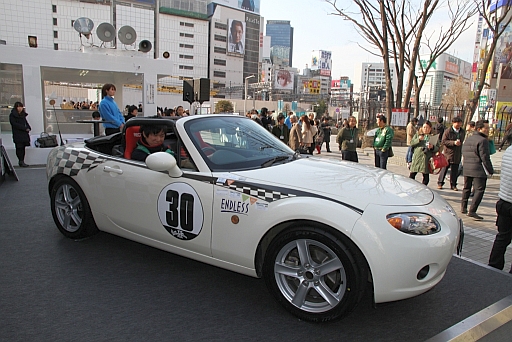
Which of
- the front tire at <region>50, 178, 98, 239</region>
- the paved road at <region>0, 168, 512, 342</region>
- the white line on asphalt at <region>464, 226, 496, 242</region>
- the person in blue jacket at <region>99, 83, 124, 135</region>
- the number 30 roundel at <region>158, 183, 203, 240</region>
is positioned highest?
the person in blue jacket at <region>99, 83, 124, 135</region>

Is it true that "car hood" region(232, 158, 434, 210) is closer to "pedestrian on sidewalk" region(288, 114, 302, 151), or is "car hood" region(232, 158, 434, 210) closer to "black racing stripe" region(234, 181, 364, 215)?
"black racing stripe" region(234, 181, 364, 215)

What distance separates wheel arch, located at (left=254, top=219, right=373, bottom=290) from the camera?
8.48 feet

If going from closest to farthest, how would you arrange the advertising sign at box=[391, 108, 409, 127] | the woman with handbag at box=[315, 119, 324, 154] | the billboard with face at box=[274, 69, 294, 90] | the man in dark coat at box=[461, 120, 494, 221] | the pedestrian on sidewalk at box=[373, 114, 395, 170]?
the man in dark coat at box=[461, 120, 494, 221] → the pedestrian on sidewalk at box=[373, 114, 395, 170] → the woman with handbag at box=[315, 119, 324, 154] → the advertising sign at box=[391, 108, 409, 127] → the billboard with face at box=[274, 69, 294, 90]

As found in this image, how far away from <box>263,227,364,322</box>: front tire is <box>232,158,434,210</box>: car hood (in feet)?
1.07

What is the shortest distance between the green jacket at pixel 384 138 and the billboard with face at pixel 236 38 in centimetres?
10422

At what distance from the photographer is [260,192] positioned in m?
2.89

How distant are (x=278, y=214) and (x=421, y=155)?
613cm

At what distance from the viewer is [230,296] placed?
3.23 m

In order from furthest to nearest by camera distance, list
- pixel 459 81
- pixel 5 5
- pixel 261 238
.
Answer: pixel 459 81 → pixel 5 5 → pixel 261 238

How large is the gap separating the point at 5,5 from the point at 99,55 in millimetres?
65935

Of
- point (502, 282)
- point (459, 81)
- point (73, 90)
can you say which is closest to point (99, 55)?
point (502, 282)

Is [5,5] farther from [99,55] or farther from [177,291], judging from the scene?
[177,291]

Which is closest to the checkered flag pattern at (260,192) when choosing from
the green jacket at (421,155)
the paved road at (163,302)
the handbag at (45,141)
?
the paved road at (163,302)

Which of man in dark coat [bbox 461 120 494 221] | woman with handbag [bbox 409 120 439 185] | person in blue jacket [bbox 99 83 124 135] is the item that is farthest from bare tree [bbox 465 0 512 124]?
person in blue jacket [bbox 99 83 124 135]
